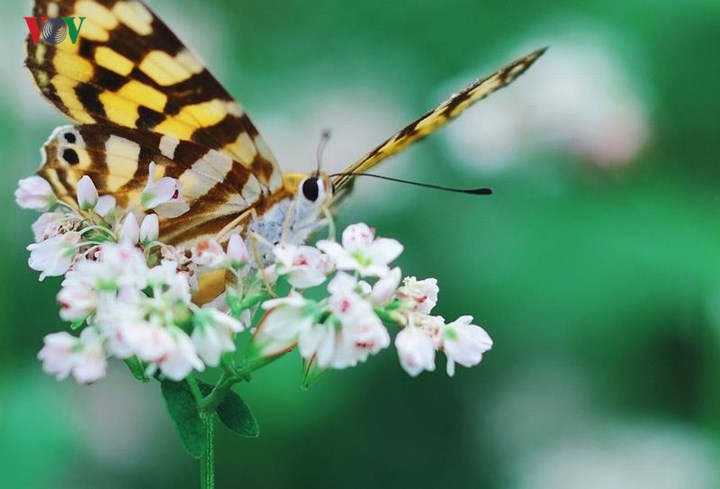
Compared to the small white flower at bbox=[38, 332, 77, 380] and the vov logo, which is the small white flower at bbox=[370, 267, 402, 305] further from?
the vov logo

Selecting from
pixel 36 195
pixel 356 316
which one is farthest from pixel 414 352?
pixel 36 195

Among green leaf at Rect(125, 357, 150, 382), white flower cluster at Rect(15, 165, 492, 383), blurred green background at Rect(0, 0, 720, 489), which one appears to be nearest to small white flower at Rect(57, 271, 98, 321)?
white flower cluster at Rect(15, 165, 492, 383)

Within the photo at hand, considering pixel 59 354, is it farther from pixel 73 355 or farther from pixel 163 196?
pixel 163 196

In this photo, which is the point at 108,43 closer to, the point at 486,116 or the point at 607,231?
the point at 607,231

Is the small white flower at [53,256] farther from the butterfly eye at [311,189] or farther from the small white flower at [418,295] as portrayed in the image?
the small white flower at [418,295]

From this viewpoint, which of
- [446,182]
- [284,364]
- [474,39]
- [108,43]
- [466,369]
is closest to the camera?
[108,43]

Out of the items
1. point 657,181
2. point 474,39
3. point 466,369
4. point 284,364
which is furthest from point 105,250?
point 474,39

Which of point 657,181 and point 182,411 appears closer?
point 182,411
